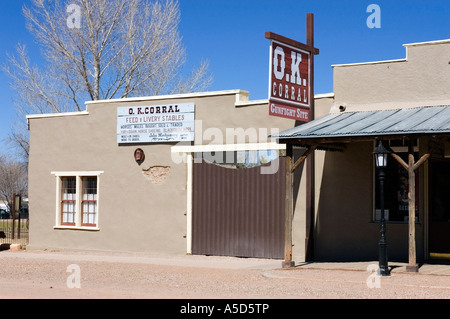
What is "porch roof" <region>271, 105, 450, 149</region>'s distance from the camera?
15.5 metres

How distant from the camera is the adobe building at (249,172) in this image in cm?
1780

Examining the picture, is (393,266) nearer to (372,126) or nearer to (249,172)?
(372,126)

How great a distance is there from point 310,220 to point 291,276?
3845 millimetres

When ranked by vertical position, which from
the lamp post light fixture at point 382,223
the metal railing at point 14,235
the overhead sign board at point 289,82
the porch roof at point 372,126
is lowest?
the metal railing at point 14,235

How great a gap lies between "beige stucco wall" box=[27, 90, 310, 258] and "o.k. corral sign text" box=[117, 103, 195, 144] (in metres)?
0.19

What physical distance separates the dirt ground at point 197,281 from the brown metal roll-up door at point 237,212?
0.53 meters

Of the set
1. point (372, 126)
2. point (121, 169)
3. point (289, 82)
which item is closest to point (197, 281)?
point (372, 126)

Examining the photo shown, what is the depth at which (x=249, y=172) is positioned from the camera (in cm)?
2030

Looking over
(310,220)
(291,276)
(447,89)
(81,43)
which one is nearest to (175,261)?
(310,220)

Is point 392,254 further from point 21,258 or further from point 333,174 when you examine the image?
point 21,258

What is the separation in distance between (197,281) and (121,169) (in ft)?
28.0

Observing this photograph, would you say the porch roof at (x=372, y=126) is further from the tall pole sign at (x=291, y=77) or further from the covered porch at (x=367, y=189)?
the tall pole sign at (x=291, y=77)

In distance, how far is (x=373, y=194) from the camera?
61.0 ft

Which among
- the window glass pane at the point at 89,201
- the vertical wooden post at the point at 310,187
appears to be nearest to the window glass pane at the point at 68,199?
the window glass pane at the point at 89,201
